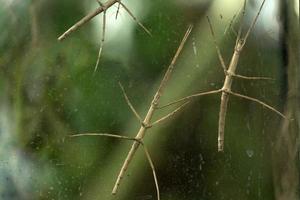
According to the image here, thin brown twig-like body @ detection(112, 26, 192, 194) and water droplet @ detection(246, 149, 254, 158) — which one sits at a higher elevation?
thin brown twig-like body @ detection(112, 26, 192, 194)

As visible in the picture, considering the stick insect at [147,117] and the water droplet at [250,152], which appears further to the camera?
the water droplet at [250,152]

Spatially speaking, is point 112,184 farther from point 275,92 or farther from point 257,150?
point 275,92

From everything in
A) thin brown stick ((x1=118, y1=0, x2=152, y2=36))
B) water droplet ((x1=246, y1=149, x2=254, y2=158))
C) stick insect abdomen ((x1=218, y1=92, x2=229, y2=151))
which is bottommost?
water droplet ((x1=246, y1=149, x2=254, y2=158))

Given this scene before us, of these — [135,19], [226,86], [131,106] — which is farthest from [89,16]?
[226,86]

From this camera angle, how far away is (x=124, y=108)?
121cm

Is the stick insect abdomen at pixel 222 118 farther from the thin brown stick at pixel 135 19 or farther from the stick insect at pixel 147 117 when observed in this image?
the thin brown stick at pixel 135 19

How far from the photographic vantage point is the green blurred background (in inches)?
46.1

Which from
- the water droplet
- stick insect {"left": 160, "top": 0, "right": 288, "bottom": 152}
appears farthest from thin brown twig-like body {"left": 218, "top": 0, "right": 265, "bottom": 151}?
the water droplet

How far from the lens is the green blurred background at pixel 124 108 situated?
1.17m

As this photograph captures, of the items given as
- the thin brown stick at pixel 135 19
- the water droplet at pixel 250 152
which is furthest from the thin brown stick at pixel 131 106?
the water droplet at pixel 250 152

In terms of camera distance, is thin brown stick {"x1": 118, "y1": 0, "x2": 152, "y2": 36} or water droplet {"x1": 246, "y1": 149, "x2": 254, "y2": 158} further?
water droplet {"x1": 246, "y1": 149, "x2": 254, "y2": 158}

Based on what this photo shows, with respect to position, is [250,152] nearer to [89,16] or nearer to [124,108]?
[124,108]

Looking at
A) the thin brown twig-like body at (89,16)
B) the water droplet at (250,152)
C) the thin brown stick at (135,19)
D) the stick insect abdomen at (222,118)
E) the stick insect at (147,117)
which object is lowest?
the water droplet at (250,152)

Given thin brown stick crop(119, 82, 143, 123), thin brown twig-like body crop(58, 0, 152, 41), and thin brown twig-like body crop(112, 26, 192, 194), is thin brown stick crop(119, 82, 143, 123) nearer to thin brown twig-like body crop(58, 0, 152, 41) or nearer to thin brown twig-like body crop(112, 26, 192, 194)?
thin brown twig-like body crop(112, 26, 192, 194)
